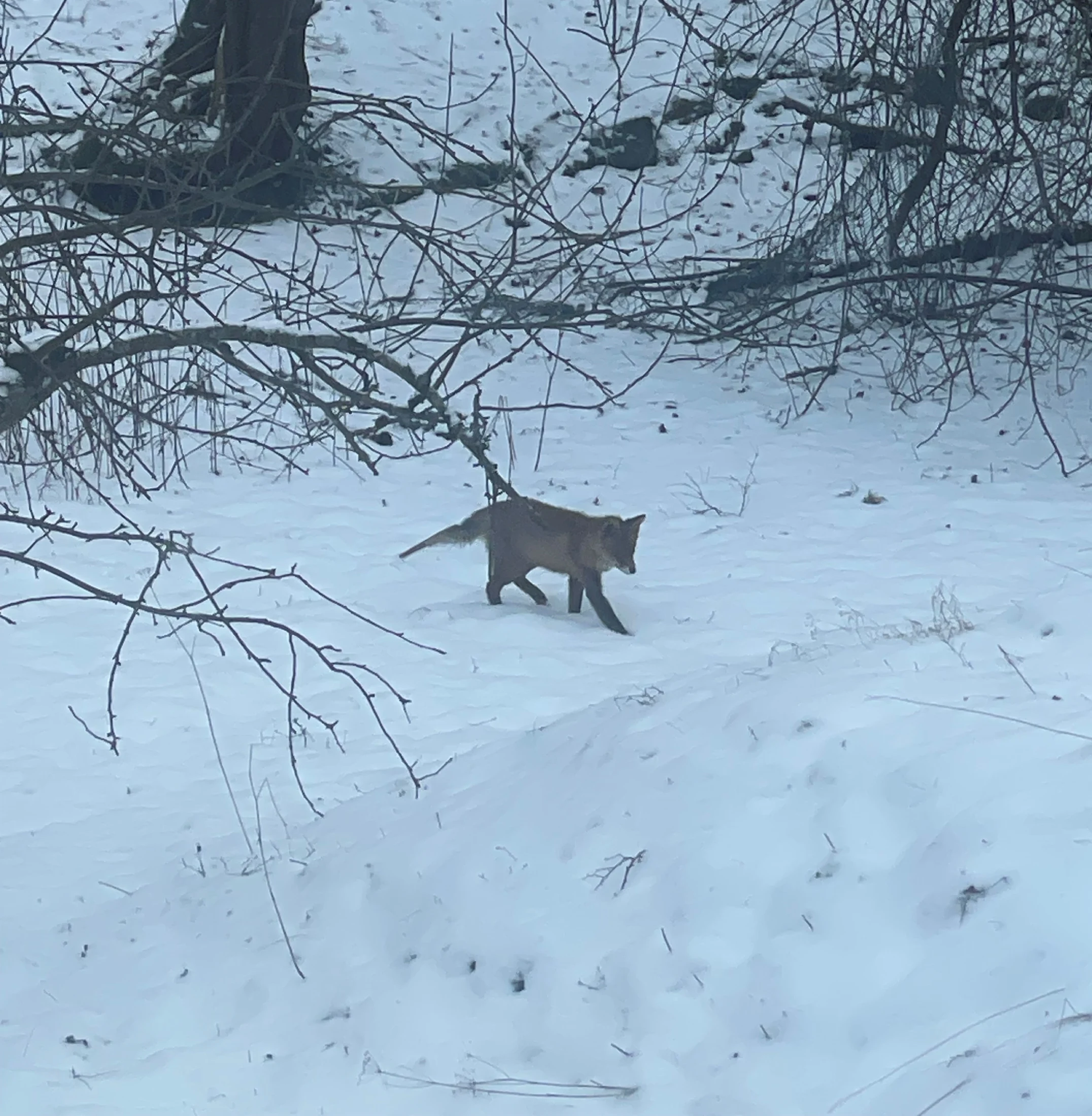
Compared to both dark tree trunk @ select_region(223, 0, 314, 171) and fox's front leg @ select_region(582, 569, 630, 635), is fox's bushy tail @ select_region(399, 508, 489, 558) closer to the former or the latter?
fox's front leg @ select_region(582, 569, 630, 635)

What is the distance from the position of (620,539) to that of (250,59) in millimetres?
3355

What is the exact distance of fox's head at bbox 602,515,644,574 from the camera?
7.67 meters

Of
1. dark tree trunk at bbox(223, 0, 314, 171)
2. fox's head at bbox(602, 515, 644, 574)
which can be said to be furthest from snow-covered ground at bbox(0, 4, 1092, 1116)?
dark tree trunk at bbox(223, 0, 314, 171)

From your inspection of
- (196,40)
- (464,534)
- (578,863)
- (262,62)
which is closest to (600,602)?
(464,534)

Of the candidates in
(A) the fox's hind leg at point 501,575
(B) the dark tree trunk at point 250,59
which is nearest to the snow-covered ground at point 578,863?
(A) the fox's hind leg at point 501,575

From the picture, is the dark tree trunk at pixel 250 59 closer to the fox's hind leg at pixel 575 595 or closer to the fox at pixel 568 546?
the fox at pixel 568 546

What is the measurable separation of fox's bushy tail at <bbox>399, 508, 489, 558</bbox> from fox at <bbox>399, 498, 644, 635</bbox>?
0.07 metres

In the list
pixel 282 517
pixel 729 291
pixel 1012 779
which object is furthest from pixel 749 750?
pixel 729 291

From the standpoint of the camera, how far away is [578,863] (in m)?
4.05

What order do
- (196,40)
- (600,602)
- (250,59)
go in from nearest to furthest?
(250,59) → (600,602) → (196,40)

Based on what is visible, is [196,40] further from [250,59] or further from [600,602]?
[600,602]

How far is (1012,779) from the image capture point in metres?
3.47

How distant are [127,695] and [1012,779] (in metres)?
4.72

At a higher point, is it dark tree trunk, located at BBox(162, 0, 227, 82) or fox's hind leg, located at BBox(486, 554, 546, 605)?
dark tree trunk, located at BBox(162, 0, 227, 82)
